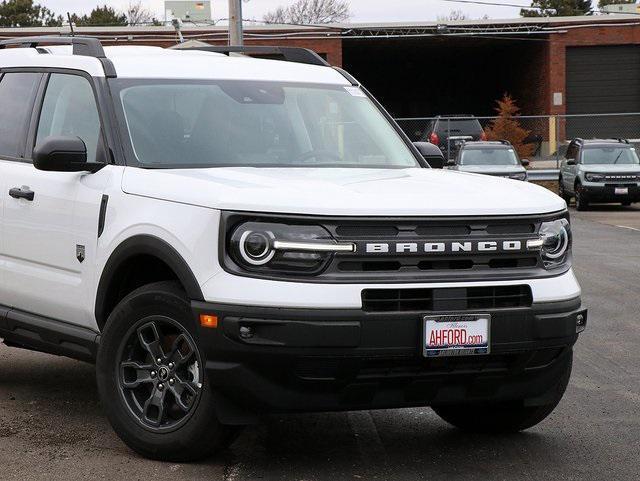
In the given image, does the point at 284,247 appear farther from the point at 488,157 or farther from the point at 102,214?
the point at 488,157

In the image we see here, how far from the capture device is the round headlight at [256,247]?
5230 millimetres

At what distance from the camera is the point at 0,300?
23.4 feet

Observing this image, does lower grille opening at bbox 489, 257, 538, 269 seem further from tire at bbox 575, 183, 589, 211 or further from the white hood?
tire at bbox 575, 183, 589, 211

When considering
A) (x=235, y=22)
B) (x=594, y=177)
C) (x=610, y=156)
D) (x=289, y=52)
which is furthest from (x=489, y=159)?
(x=289, y=52)

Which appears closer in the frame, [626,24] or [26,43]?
[26,43]

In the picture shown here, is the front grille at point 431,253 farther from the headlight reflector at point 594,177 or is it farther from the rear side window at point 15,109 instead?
the headlight reflector at point 594,177

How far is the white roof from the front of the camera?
6.75 m

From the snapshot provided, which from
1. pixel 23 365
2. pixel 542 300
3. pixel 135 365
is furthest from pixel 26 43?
pixel 542 300

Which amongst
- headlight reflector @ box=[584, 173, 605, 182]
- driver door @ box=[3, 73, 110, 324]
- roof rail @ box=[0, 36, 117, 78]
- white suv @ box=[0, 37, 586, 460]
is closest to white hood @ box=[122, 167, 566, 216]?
white suv @ box=[0, 37, 586, 460]

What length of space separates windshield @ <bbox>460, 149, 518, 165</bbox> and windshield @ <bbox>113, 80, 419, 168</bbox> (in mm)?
24614

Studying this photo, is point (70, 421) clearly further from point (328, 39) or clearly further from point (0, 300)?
point (328, 39)

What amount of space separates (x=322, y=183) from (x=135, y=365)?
122 centimetres

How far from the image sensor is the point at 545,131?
46.2 metres

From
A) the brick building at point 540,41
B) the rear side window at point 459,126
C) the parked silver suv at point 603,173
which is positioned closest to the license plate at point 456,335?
the parked silver suv at point 603,173
